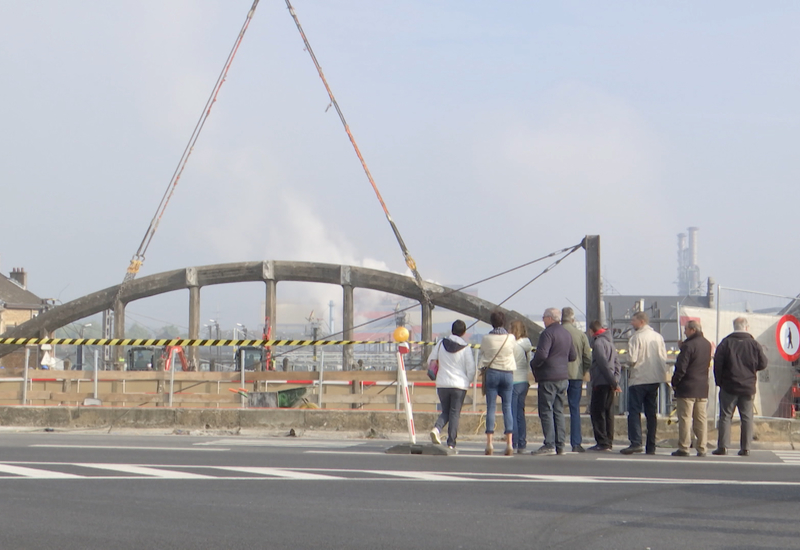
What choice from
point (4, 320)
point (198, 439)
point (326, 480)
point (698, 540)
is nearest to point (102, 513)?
point (326, 480)

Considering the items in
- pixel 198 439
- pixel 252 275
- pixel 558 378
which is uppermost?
pixel 252 275

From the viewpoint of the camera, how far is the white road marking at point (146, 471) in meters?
8.57

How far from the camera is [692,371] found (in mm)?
11805

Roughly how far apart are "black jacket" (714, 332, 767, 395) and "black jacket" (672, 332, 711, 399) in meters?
0.26

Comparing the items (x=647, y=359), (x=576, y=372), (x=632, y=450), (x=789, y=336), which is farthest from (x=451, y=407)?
(x=789, y=336)

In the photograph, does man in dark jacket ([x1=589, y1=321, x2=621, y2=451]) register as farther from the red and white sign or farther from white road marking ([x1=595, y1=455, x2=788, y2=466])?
the red and white sign

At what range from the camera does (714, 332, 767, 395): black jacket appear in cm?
1173

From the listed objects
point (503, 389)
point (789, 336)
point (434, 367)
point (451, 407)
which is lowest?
point (451, 407)

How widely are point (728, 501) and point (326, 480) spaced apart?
3283mm

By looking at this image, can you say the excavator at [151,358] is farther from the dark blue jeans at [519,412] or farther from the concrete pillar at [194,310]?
the dark blue jeans at [519,412]

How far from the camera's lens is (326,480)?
836cm

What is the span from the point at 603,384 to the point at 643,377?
544 mm

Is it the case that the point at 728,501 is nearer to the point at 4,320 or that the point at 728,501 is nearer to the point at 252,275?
the point at 252,275

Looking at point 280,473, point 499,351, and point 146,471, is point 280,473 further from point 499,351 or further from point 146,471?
point 499,351
